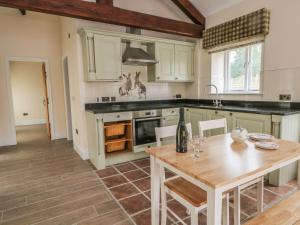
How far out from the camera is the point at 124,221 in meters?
1.75

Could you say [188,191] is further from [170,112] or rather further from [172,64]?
[172,64]

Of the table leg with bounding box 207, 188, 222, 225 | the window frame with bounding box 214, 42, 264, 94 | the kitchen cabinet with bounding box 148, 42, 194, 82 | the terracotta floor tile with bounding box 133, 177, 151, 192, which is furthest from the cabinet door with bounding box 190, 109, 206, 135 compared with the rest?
the table leg with bounding box 207, 188, 222, 225

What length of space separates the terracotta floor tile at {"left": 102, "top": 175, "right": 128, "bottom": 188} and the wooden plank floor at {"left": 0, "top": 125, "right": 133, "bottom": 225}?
82 mm

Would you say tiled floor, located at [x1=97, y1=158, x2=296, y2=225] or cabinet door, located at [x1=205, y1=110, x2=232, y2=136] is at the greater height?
cabinet door, located at [x1=205, y1=110, x2=232, y2=136]

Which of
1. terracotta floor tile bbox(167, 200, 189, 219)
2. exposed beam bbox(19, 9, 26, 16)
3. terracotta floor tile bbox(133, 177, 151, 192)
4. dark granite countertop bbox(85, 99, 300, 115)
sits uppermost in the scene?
exposed beam bbox(19, 9, 26, 16)

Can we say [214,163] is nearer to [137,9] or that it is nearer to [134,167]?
[134,167]

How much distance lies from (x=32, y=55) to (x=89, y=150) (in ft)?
10.2

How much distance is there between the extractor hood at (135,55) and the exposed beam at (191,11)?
3.45 ft

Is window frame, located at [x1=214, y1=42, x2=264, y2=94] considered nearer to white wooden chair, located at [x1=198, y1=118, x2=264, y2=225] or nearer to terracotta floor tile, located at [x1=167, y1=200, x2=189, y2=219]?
white wooden chair, located at [x1=198, y1=118, x2=264, y2=225]

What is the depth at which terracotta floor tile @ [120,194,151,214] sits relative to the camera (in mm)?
1918

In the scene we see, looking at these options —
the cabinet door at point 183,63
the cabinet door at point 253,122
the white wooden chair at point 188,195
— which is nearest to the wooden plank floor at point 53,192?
the white wooden chair at point 188,195

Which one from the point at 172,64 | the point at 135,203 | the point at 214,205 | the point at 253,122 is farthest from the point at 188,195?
the point at 172,64

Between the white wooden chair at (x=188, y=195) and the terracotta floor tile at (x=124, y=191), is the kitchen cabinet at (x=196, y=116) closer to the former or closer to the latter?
the terracotta floor tile at (x=124, y=191)

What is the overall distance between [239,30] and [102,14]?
2.24 metres
